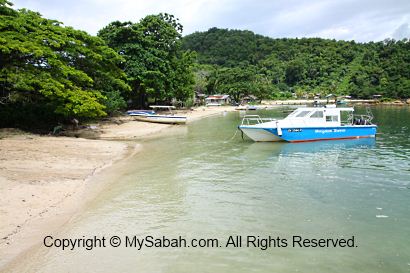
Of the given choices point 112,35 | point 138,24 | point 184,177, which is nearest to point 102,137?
point 184,177

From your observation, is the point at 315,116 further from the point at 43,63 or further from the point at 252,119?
the point at 43,63

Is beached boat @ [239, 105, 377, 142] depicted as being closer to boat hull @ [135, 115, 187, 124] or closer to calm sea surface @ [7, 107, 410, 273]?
calm sea surface @ [7, 107, 410, 273]

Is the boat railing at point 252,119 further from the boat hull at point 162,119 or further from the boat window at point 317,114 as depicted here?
the boat hull at point 162,119

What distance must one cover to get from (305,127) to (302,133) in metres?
0.46

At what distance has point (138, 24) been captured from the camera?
4244 cm

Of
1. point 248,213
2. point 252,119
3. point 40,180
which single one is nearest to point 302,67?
point 252,119

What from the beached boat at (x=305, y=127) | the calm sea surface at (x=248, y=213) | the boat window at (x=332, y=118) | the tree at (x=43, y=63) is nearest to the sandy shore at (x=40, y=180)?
the calm sea surface at (x=248, y=213)

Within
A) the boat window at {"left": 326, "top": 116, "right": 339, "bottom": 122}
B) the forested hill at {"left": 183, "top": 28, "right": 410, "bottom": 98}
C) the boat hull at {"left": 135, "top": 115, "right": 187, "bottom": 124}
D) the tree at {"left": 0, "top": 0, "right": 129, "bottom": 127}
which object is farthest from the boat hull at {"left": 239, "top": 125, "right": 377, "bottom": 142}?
the forested hill at {"left": 183, "top": 28, "right": 410, "bottom": 98}

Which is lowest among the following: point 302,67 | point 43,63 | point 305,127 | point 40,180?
point 40,180

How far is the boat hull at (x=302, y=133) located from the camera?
76.0 feet

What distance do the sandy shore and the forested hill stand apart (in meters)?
70.1

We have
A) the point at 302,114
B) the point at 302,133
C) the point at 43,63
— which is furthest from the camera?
the point at 302,114

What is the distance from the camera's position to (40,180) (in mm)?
11578

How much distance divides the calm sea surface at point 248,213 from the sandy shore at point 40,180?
59 cm
